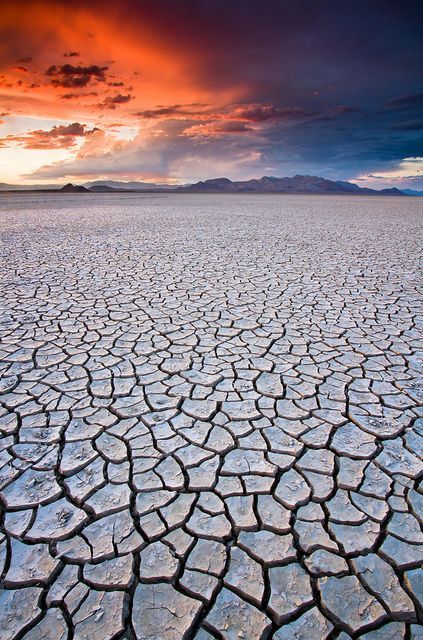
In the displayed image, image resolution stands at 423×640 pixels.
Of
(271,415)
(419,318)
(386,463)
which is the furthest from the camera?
(419,318)

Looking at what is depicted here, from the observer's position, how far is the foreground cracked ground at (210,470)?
4.47 ft

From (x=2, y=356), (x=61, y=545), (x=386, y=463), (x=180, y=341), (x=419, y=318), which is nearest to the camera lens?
(x=61, y=545)

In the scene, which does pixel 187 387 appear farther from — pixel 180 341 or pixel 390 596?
pixel 390 596

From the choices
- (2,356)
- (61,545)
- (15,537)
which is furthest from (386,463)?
(2,356)

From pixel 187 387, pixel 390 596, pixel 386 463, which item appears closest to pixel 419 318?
pixel 386 463

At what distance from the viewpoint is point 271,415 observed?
242 cm

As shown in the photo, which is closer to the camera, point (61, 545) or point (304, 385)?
point (61, 545)

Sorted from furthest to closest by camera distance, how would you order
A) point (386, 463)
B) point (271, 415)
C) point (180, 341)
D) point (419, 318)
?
1. point (419, 318)
2. point (180, 341)
3. point (271, 415)
4. point (386, 463)

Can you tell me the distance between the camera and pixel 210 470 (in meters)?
1.96

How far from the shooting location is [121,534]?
1.62 metres

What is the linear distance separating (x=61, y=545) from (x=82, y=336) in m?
2.21

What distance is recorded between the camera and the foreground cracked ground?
1.36 meters

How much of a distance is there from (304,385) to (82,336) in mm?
2070

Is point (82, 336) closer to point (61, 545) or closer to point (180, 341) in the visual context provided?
point (180, 341)
